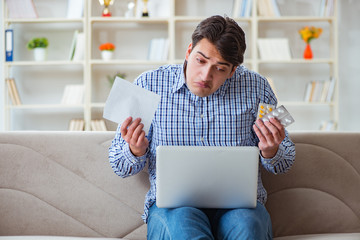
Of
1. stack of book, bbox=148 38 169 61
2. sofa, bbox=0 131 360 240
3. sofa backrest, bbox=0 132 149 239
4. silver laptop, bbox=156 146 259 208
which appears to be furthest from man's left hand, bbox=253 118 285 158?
stack of book, bbox=148 38 169 61

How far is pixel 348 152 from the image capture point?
1.78 metres

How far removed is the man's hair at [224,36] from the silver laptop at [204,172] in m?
0.35

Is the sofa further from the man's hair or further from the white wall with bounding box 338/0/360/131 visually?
the white wall with bounding box 338/0/360/131

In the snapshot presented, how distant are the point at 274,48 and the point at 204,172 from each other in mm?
3108

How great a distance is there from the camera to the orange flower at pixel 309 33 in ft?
13.7

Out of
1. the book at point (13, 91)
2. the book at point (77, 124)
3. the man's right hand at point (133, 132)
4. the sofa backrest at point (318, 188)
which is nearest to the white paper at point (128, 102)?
the man's right hand at point (133, 132)

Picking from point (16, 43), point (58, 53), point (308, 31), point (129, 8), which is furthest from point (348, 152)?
point (16, 43)

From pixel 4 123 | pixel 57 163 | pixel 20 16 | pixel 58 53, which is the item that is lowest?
pixel 4 123

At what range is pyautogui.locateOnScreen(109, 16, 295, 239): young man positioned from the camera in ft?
4.67

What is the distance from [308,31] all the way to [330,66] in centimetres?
44

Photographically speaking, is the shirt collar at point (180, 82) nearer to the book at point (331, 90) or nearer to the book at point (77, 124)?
the book at point (77, 124)

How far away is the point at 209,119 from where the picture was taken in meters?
1.59

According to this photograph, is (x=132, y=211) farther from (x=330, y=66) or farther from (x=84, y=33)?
(x=330, y=66)

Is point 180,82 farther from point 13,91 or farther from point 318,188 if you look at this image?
point 13,91
